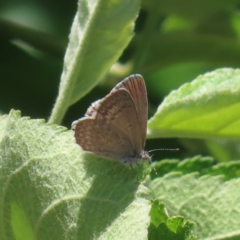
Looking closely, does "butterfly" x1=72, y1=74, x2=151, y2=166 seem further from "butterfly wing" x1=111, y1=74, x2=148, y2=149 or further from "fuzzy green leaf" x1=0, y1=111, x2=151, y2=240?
"fuzzy green leaf" x1=0, y1=111, x2=151, y2=240

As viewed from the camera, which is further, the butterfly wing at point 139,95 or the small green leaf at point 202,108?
the small green leaf at point 202,108

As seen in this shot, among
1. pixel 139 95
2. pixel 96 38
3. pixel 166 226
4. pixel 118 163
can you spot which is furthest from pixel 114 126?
pixel 166 226

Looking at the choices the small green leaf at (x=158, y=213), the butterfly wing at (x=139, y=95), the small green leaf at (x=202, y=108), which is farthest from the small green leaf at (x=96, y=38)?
the small green leaf at (x=158, y=213)

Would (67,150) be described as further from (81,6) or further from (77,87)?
(81,6)

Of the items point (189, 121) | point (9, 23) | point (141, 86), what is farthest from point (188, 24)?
point (141, 86)

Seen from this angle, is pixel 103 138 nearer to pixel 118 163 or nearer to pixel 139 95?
pixel 139 95

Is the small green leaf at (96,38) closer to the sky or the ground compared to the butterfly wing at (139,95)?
closer to the sky

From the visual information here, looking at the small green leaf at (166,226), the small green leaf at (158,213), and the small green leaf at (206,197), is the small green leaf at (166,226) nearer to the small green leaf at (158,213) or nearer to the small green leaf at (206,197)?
the small green leaf at (158,213)

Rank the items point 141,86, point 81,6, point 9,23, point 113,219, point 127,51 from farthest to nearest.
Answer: point 127,51, point 9,23, point 81,6, point 141,86, point 113,219
